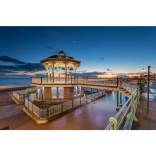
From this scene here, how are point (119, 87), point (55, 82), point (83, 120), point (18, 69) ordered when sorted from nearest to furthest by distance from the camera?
point (83, 120) → point (119, 87) → point (55, 82) → point (18, 69)

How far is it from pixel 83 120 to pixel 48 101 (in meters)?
7.84

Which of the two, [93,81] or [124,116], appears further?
[93,81]

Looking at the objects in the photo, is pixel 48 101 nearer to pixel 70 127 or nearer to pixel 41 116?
pixel 41 116

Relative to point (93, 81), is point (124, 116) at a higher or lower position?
lower

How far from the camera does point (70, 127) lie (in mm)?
6781

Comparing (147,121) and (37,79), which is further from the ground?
(37,79)

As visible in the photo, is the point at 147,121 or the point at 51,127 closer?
the point at 147,121

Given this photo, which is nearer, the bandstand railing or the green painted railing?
the green painted railing

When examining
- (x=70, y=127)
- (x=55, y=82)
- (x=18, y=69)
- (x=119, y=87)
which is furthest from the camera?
(x=18, y=69)

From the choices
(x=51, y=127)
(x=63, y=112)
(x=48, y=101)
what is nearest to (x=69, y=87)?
(x=48, y=101)

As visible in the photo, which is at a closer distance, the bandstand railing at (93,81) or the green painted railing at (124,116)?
the green painted railing at (124,116)

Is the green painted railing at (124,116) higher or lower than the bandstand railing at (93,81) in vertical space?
lower

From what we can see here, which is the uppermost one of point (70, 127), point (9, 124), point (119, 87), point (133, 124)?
point (119, 87)

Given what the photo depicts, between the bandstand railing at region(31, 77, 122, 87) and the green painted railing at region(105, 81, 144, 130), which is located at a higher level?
the bandstand railing at region(31, 77, 122, 87)
